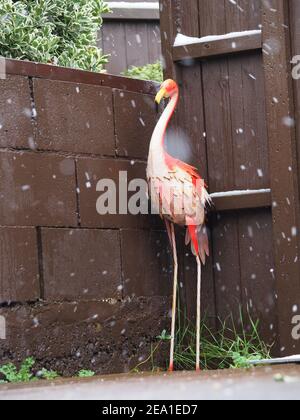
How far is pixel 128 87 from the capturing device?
724 cm

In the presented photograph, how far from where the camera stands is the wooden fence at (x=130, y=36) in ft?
38.2

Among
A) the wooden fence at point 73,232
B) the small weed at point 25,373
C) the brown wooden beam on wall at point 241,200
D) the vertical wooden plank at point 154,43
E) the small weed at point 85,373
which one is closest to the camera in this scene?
the small weed at point 25,373

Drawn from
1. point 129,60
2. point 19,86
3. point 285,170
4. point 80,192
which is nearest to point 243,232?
point 285,170

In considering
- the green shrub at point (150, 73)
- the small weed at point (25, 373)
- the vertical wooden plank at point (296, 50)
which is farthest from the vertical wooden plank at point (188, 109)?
the green shrub at point (150, 73)

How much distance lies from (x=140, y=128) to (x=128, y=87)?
0.92ft

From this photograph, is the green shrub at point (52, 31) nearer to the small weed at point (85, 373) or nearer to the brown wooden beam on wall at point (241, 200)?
the brown wooden beam on wall at point (241, 200)

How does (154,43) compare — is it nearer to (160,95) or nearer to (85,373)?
(160,95)

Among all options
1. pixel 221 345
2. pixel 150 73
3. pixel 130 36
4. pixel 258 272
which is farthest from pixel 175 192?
pixel 130 36

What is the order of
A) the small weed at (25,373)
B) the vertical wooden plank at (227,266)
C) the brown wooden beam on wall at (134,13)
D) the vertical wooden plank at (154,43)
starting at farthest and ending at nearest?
the vertical wooden plank at (154,43)
the brown wooden beam on wall at (134,13)
the vertical wooden plank at (227,266)
the small weed at (25,373)

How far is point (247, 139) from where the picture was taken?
709 centimetres

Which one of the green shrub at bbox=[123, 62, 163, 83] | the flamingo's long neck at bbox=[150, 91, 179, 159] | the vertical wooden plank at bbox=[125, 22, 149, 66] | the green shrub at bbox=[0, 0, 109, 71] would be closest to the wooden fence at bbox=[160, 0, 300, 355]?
the flamingo's long neck at bbox=[150, 91, 179, 159]

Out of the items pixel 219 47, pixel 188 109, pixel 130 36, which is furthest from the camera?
pixel 130 36

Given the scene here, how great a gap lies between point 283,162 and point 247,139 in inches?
14.4

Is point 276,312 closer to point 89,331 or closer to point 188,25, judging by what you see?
point 89,331
